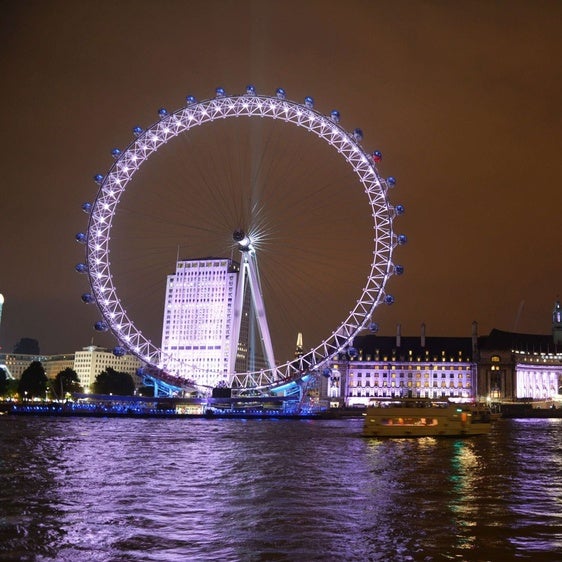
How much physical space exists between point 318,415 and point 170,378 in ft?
94.6

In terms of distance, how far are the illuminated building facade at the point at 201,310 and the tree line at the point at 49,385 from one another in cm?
1212

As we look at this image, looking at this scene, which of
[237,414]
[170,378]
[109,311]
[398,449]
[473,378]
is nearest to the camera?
[398,449]

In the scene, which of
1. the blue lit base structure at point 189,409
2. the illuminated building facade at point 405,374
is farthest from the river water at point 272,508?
the illuminated building facade at point 405,374

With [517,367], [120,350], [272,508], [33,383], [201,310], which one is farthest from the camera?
[517,367]

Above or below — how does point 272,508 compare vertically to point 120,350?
below

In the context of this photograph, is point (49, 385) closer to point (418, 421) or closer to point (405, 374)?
point (405, 374)

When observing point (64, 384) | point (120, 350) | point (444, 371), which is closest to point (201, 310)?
point (64, 384)

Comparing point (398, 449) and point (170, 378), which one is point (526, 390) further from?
point (398, 449)

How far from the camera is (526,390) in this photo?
163 m

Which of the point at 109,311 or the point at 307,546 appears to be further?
the point at 109,311

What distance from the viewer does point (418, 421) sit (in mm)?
65688

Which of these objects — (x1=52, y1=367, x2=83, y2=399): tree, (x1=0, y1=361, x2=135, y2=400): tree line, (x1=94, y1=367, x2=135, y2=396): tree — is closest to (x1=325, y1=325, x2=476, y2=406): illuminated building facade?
(x1=94, y1=367, x2=135, y2=396): tree

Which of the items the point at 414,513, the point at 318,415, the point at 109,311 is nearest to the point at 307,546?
the point at 414,513

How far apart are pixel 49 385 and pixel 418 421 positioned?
3952 inches
